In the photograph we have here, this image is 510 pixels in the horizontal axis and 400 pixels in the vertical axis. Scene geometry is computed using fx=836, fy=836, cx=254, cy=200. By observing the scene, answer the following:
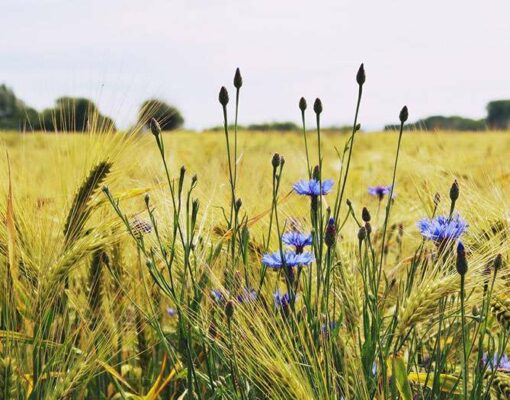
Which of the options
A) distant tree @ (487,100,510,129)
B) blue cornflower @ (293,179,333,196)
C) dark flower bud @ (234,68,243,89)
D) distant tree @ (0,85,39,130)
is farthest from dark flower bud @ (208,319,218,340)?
distant tree @ (487,100,510,129)

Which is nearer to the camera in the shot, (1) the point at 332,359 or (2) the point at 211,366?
(1) the point at 332,359

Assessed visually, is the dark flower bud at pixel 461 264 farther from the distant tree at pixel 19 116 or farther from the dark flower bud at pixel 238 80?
the distant tree at pixel 19 116

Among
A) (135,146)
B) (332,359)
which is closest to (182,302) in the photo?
(332,359)

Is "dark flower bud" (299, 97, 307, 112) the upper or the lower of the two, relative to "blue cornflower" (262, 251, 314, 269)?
upper

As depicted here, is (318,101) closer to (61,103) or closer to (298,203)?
(298,203)

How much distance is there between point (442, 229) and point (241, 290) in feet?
0.96

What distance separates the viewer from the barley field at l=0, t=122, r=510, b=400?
1.00m

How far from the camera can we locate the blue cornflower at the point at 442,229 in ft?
Answer: 3.64

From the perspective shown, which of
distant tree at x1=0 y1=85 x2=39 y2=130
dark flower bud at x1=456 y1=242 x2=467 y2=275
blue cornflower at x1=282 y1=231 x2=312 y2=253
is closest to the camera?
dark flower bud at x1=456 y1=242 x2=467 y2=275

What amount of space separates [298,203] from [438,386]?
57cm

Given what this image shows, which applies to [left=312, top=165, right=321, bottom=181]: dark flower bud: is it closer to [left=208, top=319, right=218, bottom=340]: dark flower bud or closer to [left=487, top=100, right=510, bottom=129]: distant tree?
[left=208, top=319, right=218, bottom=340]: dark flower bud

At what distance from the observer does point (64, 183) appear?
1.41 meters

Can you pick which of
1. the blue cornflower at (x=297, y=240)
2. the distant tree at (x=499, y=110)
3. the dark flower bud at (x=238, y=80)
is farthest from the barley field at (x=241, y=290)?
the distant tree at (x=499, y=110)

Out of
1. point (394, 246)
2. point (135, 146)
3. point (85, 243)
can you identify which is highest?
point (135, 146)
